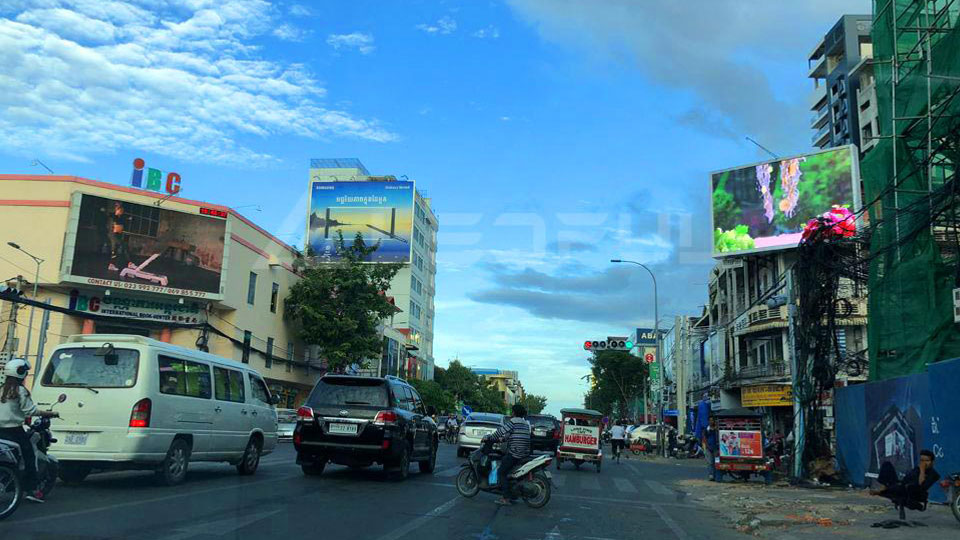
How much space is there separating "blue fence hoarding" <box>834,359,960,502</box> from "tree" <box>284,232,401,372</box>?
101 feet

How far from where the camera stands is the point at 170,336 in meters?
37.5

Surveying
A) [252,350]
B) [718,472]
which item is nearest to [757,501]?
[718,472]

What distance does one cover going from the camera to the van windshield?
35.3ft

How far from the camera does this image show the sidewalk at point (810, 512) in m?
10.3

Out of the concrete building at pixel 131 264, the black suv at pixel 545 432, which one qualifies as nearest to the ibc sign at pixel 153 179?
the concrete building at pixel 131 264

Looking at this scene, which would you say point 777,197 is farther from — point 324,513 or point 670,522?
point 324,513

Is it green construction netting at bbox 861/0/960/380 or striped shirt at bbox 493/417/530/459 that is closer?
striped shirt at bbox 493/417/530/459

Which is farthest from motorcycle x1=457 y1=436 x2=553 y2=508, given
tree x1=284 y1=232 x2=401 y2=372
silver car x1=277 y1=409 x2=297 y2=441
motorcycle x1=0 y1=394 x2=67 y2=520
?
tree x1=284 y1=232 x2=401 y2=372

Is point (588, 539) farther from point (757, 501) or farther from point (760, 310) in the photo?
point (760, 310)

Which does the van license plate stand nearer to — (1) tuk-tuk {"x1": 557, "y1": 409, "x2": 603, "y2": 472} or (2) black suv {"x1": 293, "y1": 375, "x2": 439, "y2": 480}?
(2) black suv {"x1": 293, "y1": 375, "x2": 439, "y2": 480}

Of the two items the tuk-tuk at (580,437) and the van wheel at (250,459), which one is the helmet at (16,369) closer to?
the van wheel at (250,459)

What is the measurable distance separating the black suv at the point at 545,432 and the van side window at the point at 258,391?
16.9 meters

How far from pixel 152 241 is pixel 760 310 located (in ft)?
114

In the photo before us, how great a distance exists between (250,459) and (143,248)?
25.6 meters
